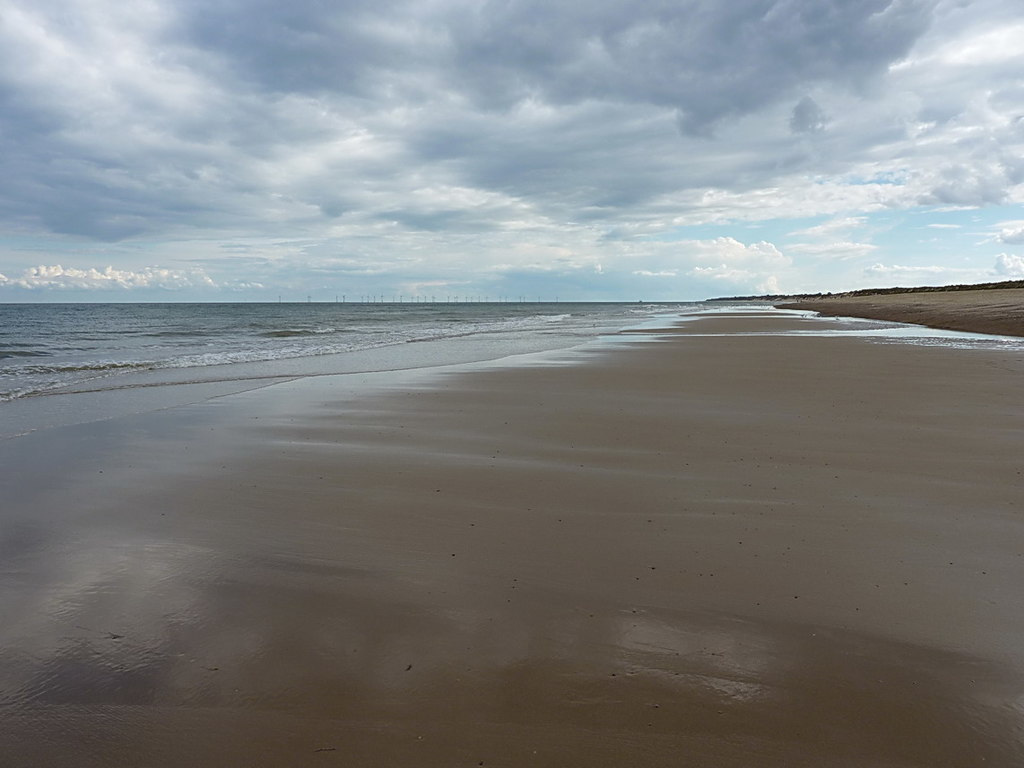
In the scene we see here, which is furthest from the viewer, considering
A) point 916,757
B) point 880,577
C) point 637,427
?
point 637,427

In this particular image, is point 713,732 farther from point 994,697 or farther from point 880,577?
point 880,577

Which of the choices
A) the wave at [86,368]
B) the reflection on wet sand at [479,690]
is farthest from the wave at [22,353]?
the reflection on wet sand at [479,690]

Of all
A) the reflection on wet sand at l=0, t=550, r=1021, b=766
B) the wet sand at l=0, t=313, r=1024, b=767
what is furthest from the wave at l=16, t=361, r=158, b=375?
the reflection on wet sand at l=0, t=550, r=1021, b=766

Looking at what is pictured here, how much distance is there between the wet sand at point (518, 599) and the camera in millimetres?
2434

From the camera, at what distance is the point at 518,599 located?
3.44 m

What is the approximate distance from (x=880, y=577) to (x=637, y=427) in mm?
4183

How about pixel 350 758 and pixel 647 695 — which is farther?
pixel 647 695

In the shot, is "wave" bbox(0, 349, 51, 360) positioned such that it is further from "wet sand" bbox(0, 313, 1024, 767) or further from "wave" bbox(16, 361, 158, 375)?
"wet sand" bbox(0, 313, 1024, 767)

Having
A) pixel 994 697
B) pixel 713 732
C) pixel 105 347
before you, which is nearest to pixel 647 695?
pixel 713 732

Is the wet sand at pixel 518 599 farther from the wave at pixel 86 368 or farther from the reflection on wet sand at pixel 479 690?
the wave at pixel 86 368

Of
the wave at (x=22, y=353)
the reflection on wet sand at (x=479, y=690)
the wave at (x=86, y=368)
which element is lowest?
the reflection on wet sand at (x=479, y=690)

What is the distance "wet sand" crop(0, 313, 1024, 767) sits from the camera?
2434mm

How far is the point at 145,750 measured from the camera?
2389mm

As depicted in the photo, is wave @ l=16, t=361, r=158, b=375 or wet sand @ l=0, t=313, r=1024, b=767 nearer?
wet sand @ l=0, t=313, r=1024, b=767
